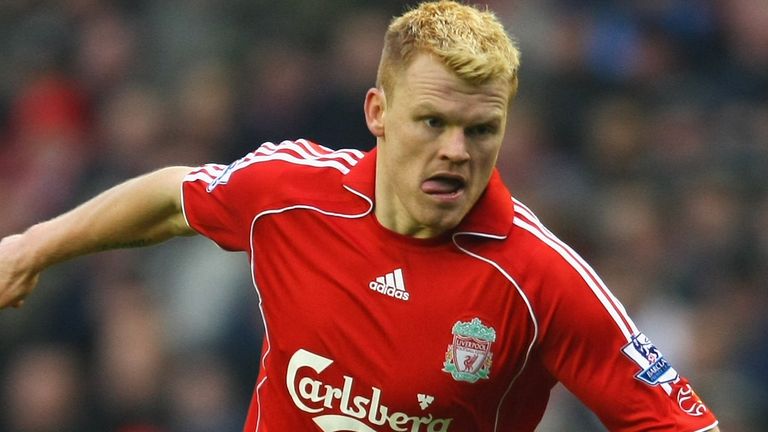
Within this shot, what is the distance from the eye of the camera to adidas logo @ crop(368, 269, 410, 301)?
181 inches

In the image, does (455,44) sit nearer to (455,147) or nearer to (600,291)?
(455,147)

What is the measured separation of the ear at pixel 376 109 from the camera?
4.61m

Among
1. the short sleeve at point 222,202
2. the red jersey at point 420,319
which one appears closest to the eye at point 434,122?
the red jersey at point 420,319

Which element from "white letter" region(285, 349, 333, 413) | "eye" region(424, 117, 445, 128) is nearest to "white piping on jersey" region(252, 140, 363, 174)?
"eye" region(424, 117, 445, 128)

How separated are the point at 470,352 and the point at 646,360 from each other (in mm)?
486

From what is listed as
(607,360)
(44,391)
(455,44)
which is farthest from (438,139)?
(44,391)

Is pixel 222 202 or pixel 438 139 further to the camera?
pixel 222 202

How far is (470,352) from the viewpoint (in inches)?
177

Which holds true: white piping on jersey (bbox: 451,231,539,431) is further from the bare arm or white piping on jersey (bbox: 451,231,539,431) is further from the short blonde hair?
the bare arm

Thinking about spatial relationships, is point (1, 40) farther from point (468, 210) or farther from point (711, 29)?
point (468, 210)

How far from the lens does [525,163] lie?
987cm

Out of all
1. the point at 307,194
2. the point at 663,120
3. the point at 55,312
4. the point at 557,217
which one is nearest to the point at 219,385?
the point at 55,312

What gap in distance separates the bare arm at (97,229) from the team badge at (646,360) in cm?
150

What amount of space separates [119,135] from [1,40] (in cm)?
210
